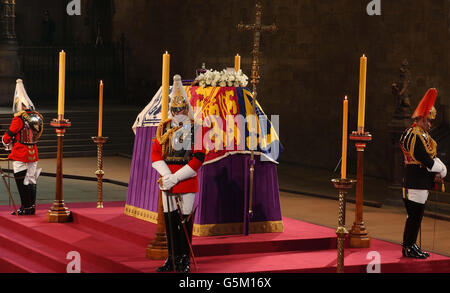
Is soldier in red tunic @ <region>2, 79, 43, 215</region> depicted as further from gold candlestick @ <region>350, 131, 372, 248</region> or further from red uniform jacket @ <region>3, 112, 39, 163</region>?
gold candlestick @ <region>350, 131, 372, 248</region>

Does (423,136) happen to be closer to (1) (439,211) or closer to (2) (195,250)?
(2) (195,250)

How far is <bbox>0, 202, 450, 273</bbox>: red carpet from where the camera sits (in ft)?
28.7

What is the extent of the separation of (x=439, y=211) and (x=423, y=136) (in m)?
3.97

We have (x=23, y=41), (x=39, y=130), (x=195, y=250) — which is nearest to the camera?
(x=195, y=250)

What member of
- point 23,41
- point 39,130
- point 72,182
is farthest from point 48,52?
point 39,130

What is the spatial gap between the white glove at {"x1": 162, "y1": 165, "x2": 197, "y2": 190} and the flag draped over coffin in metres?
1.21

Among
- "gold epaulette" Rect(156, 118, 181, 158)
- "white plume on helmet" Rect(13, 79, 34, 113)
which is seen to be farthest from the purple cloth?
"white plume on helmet" Rect(13, 79, 34, 113)

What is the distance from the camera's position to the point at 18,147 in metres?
11.4

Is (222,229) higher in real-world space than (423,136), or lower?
lower

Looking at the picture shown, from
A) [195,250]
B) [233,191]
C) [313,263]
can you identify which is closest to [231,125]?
[233,191]

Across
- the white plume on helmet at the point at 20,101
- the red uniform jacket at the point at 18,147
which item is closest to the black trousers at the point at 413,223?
the red uniform jacket at the point at 18,147

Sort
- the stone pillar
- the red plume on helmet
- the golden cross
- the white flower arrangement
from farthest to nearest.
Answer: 1. the stone pillar
2. the white flower arrangement
3. the golden cross
4. the red plume on helmet

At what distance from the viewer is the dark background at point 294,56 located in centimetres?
1656
